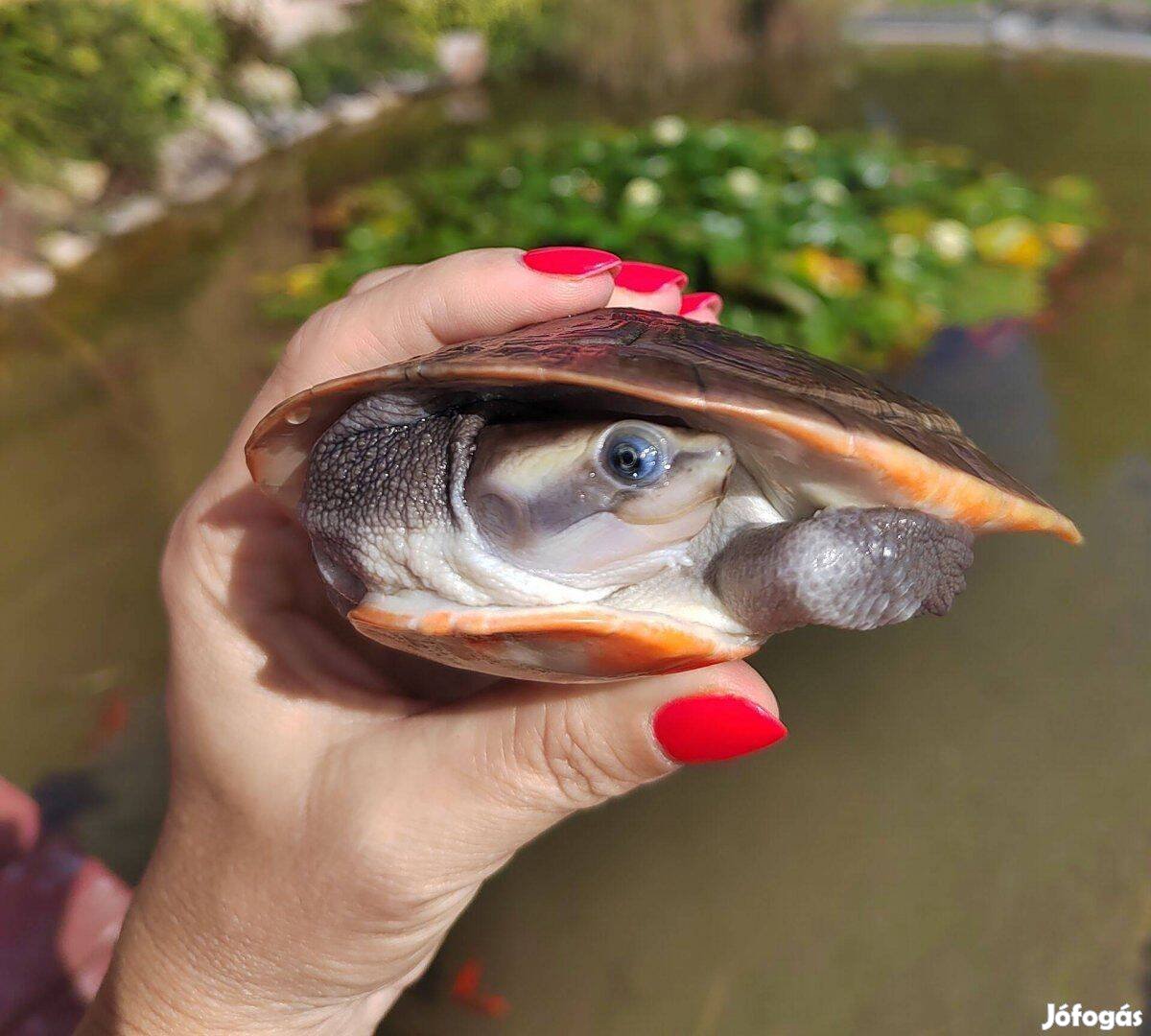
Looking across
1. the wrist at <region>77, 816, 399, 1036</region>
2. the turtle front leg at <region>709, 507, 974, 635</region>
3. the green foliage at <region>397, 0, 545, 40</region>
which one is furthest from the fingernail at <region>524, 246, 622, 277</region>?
the green foliage at <region>397, 0, 545, 40</region>

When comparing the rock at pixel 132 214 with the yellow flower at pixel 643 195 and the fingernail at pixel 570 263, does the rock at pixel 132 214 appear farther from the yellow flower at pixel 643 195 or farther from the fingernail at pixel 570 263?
the fingernail at pixel 570 263

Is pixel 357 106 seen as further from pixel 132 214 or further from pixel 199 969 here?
pixel 199 969

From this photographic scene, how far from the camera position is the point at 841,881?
151 centimetres

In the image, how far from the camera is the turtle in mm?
650

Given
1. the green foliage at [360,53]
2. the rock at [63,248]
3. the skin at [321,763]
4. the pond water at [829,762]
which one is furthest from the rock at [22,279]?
the skin at [321,763]

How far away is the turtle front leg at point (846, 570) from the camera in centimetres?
65

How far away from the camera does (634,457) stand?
678mm

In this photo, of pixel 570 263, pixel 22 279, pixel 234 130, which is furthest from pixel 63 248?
pixel 570 263

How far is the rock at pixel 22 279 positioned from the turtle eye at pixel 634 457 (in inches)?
134

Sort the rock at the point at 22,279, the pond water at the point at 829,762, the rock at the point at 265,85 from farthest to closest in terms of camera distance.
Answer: the rock at the point at 265,85 → the rock at the point at 22,279 → the pond water at the point at 829,762

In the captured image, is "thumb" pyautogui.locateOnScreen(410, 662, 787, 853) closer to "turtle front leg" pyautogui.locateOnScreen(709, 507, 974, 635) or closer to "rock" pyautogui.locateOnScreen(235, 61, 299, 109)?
"turtle front leg" pyautogui.locateOnScreen(709, 507, 974, 635)

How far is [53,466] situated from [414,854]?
7.36 feet

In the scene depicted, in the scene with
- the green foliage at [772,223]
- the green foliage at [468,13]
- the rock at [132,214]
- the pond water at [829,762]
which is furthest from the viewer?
the green foliage at [468,13]

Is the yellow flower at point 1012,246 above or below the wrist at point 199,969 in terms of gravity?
below
